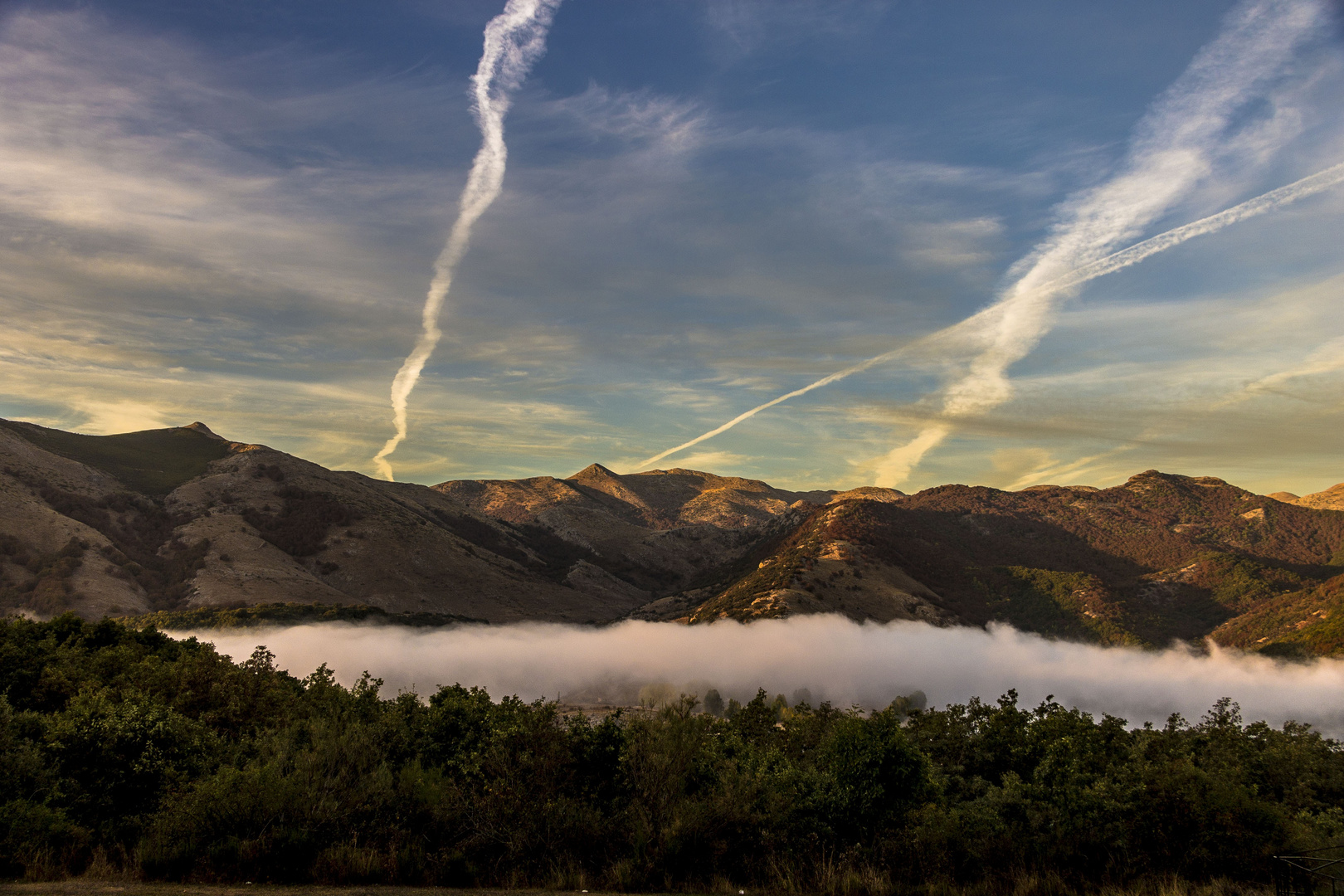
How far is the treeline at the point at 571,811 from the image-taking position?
19.5m

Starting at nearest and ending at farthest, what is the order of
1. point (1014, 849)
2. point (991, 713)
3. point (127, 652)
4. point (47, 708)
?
1. point (1014, 849)
2. point (47, 708)
3. point (991, 713)
4. point (127, 652)

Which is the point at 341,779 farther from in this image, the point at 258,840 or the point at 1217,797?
the point at 1217,797

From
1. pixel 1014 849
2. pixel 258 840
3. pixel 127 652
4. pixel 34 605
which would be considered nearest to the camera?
pixel 258 840

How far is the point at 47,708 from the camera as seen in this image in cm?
3553

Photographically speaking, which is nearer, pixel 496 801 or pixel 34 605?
pixel 496 801

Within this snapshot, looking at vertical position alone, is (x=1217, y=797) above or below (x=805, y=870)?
above

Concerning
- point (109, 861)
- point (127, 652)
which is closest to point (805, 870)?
point (109, 861)

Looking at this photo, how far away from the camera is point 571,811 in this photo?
2181 centimetres

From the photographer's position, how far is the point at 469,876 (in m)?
19.5

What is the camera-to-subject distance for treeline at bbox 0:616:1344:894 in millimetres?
19516

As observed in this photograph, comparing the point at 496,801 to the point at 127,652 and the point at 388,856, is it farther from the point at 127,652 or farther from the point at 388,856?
the point at 127,652

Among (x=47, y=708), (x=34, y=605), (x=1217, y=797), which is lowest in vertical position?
(x=34, y=605)

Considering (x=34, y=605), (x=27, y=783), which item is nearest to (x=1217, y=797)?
(x=27, y=783)

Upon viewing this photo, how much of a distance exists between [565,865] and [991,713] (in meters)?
31.2
